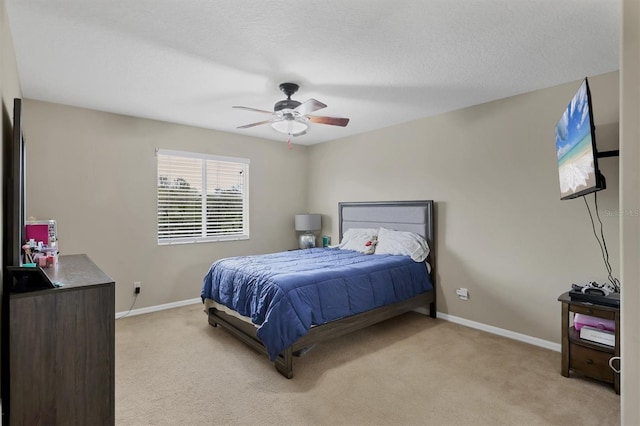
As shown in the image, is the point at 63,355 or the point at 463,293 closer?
the point at 63,355

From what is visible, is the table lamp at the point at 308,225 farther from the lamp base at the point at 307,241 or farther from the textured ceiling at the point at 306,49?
the textured ceiling at the point at 306,49

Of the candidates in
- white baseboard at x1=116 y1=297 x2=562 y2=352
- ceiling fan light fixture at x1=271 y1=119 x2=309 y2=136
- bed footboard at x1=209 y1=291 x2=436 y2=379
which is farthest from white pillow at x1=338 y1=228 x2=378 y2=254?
ceiling fan light fixture at x1=271 y1=119 x2=309 y2=136

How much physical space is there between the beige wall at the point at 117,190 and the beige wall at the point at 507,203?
281 cm

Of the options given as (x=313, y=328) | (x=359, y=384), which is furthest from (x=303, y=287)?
(x=359, y=384)

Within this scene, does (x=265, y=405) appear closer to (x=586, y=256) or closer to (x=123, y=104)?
(x=586, y=256)

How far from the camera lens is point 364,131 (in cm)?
492

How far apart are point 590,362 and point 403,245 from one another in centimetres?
202

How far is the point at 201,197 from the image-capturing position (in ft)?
15.5

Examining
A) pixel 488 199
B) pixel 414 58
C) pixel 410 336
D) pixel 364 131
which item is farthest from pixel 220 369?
pixel 364 131

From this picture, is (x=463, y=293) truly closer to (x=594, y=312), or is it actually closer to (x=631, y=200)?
(x=594, y=312)

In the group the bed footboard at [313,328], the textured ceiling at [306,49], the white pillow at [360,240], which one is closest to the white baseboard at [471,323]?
the bed footboard at [313,328]

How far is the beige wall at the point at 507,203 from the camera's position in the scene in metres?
2.98

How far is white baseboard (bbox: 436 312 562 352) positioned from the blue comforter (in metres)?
0.43

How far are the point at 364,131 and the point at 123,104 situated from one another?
123 inches
